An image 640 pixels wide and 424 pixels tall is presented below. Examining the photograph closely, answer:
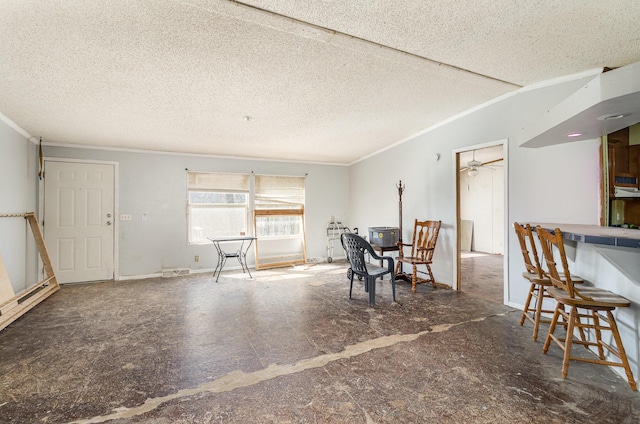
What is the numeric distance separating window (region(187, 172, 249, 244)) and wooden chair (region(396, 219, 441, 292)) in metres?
3.48

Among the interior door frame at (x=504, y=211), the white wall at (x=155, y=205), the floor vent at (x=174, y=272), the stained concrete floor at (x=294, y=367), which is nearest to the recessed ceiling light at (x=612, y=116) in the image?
the interior door frame at (x=504, y=211)

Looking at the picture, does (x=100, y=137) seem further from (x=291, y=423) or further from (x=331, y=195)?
(x=291, y=423)

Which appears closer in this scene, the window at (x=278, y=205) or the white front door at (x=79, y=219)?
the white front door at (x=79, y=219)

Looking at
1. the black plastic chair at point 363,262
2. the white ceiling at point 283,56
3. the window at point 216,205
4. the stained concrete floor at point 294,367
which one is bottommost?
the stained concrete floor at point 294,367

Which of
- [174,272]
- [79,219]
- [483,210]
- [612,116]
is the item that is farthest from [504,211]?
[79,219]

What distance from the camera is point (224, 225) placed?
6086mm

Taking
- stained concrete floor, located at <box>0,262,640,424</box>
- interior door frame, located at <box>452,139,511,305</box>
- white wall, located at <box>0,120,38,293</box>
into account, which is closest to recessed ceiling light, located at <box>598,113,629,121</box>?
interior door frame, located at <box>452,139,511,305</box>

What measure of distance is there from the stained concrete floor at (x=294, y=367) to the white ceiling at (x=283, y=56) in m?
2.54

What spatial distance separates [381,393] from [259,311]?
1.99 m

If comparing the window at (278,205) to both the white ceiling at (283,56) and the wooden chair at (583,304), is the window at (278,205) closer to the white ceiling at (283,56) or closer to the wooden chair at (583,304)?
the white ceiling at (283,56)

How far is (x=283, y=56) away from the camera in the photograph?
8.08ft

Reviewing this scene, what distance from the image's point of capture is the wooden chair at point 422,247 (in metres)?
4.28

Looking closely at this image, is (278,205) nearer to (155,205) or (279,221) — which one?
(279,221)

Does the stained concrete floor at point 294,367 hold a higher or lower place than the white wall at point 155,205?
lower
